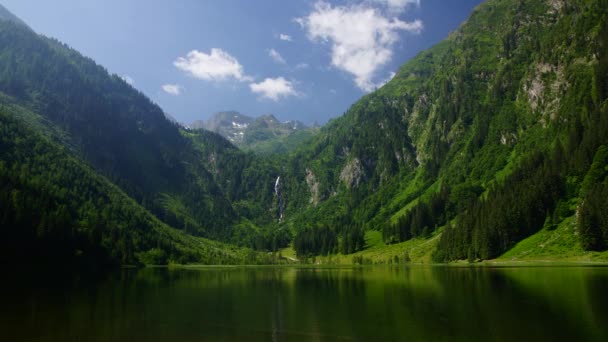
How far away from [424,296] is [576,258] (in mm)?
80418

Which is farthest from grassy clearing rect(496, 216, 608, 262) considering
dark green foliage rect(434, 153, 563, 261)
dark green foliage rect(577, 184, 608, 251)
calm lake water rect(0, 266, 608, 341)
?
calm lake water rect(0, 266, 608, 341)

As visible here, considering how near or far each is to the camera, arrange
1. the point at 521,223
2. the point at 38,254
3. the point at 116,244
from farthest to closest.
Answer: the point at 116,244 → the point at 521,223 → the point at 38,254

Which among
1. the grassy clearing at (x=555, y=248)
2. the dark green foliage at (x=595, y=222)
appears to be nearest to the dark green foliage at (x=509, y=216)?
the grassy clearing at (x=555, y=248)

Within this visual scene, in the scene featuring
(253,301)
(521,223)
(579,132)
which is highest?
(579,132)

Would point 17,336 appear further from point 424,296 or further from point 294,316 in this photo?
point 424,296

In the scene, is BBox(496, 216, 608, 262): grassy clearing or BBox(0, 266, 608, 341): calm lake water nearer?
BBox(0, 266, 608, 341): calm lake water

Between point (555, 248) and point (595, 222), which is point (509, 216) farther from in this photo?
point (595, 222)

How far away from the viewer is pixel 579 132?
167 m

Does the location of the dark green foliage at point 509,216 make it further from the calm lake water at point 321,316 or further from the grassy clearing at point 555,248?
the calm lake water at point 321,316

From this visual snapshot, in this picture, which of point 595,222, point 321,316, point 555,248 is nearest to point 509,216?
point 555,248

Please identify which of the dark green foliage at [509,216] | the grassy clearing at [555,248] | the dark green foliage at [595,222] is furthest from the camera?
the dark green foliage at [509,216]

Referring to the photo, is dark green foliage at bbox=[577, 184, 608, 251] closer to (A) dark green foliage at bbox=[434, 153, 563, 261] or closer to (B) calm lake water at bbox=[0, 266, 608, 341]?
(A) dark green foliage at bbox=[434, 153, 563, 261]

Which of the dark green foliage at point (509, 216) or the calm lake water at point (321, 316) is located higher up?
the dark green foliage at point (509, 216)

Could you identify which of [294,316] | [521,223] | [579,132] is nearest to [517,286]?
[294,316]
